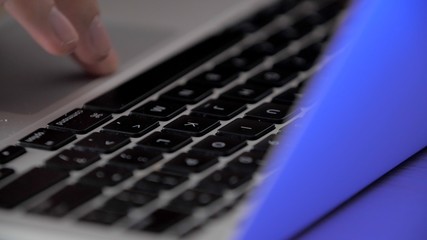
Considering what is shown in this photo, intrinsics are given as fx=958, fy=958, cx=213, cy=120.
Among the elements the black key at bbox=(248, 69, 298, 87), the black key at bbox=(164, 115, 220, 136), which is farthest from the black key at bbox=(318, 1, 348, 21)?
the black key at bbox=(164, 115, 220, 136)

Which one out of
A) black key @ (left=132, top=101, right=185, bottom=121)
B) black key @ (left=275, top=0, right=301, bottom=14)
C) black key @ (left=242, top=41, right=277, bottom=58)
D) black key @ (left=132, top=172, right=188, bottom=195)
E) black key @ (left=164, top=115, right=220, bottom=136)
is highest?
black key @ (left=275, top=0, right=301, bottom=14)

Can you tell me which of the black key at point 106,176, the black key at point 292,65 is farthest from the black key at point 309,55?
the black key at point 106,176

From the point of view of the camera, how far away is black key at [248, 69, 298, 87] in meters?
0.62

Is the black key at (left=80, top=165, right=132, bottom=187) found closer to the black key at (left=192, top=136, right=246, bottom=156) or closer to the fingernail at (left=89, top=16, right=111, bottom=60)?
the black key at (left=192, top=136, right=246, bottom=156)

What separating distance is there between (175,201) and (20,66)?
0.94 feet

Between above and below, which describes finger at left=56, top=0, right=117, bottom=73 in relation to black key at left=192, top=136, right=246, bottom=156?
above

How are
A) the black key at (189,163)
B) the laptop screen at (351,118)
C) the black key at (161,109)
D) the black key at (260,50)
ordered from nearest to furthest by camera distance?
the laptop screen at (351,118) < the black key at (189,163) < the black key at (161,109) < the black key at (260,50)

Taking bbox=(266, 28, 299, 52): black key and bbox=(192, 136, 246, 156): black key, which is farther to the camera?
bbox=(266, 28, 299, 52): black key

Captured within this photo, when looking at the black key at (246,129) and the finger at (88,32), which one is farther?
the finger at (88,32)

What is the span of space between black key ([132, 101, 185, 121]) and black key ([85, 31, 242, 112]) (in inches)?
0.4

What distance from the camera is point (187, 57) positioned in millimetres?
672

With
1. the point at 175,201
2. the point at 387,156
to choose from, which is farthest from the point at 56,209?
the point at 387,156

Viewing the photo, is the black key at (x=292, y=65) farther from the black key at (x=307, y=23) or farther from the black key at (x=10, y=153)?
the black key at (x=10, y=153)

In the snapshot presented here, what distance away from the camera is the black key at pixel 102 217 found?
42 cm
